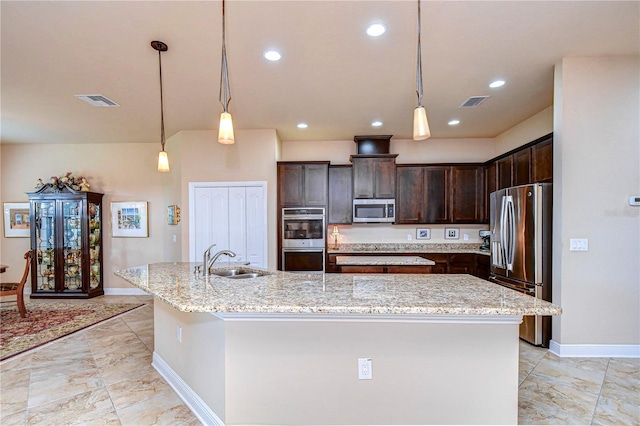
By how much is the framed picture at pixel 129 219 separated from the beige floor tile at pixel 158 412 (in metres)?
4.16

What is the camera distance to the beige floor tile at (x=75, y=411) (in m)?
2.07

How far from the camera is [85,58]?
2.80 m

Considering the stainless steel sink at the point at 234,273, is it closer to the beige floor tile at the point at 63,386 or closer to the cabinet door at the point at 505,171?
the beige floor tile at the point at 63,386

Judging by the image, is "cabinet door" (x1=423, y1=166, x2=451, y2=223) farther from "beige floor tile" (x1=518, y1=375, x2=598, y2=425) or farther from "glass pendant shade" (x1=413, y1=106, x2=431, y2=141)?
"glass pendant shade" (x1=413, y1=106, x2=431, y2=141)

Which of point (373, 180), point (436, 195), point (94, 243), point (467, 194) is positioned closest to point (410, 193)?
point (436, 195)

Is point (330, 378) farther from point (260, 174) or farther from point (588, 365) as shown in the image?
point (260, 174)

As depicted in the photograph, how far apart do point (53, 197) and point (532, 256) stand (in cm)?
719

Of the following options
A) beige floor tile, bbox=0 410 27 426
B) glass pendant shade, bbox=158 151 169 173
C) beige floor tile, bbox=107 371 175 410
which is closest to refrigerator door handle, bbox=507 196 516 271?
beige floor tile, bbox=107 371 175 410

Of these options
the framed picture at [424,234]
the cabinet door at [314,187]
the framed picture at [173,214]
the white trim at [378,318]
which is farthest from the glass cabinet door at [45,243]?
the framed picture at [424,234]

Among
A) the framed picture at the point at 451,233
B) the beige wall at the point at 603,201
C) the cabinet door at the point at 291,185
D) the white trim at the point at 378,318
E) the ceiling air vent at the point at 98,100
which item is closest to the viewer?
the white trim at the point at 378,318

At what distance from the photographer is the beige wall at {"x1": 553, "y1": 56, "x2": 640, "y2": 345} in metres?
2.94

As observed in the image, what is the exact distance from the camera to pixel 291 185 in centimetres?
504

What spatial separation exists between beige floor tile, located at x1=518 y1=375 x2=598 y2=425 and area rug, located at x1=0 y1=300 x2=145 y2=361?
4574mm

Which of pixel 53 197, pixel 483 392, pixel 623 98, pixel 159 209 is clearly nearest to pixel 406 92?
pixel 623 98
